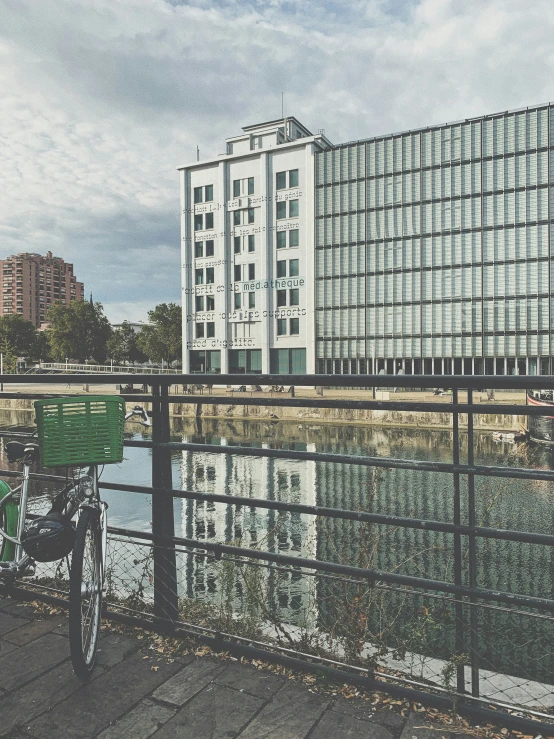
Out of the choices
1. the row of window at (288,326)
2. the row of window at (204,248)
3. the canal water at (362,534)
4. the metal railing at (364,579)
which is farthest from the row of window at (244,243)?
the metal railing at (364,579)

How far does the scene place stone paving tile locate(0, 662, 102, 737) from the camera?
7.53 ft

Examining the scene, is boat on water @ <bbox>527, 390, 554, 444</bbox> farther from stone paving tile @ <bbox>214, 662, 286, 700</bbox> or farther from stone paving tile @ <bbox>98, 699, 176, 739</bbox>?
stone paving tile @ <bbox>98, 699, 176, 739</bbox>

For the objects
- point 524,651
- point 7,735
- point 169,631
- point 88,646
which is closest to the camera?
point 7,735

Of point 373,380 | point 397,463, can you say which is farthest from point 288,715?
point 373,380

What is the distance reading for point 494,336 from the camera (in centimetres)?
4684

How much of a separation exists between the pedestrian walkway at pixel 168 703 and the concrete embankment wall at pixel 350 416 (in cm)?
2751

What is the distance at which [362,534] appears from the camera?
9.91 ft

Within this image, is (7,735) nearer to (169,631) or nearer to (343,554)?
(169,631)

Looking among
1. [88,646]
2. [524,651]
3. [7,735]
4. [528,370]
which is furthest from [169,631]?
[528,370]

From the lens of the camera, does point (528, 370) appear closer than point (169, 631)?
No

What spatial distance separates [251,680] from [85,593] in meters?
0.86

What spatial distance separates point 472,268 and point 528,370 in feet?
31.7

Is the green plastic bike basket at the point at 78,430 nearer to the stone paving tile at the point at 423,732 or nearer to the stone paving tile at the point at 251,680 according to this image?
the stone paving tile at the point at 251,680

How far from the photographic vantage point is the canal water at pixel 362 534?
3.48 metres
